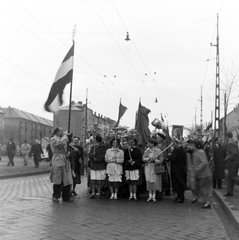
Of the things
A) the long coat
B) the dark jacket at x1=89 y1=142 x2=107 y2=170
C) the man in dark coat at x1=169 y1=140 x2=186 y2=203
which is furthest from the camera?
the long coat

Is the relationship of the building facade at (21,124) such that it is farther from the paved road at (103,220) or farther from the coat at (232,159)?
the paved road at (103,220)

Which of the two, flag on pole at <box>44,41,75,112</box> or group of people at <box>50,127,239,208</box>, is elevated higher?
flag on pole at <box>44,41,75,112</box>

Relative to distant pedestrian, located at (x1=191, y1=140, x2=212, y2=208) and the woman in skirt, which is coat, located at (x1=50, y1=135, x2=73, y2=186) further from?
distant pedestrian, located at (x1=191, y1=140, x2=212, y2=208)

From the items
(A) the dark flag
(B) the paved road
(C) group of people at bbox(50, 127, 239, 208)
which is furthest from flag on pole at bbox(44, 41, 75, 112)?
(A) the dark flag

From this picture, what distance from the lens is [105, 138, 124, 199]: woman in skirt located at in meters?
11.8

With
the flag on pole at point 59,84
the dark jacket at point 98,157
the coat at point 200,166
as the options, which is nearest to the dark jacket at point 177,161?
the coat at point 200,166

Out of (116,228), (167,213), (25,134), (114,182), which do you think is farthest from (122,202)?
(25,134)

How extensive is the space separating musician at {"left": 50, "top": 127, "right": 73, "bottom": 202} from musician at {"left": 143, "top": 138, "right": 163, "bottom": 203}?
212cm

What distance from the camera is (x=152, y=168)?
11.8 m

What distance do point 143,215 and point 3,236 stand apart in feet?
11.0

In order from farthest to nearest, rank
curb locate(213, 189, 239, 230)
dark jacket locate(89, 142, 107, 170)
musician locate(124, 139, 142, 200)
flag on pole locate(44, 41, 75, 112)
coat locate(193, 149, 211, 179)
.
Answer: dark jacket locate(89, 142, 107, 170) → flag on pole locate(44, 41, 75, 112) → musician locate(124, 139, 142, 200) → coat locate(193, 149, 211, 179) → curb locate(213, 189, 239, 230)

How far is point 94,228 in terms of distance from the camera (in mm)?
7410

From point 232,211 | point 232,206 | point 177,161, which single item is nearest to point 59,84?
point 177,161

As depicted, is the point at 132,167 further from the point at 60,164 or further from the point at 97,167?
A: the point at 60,164
